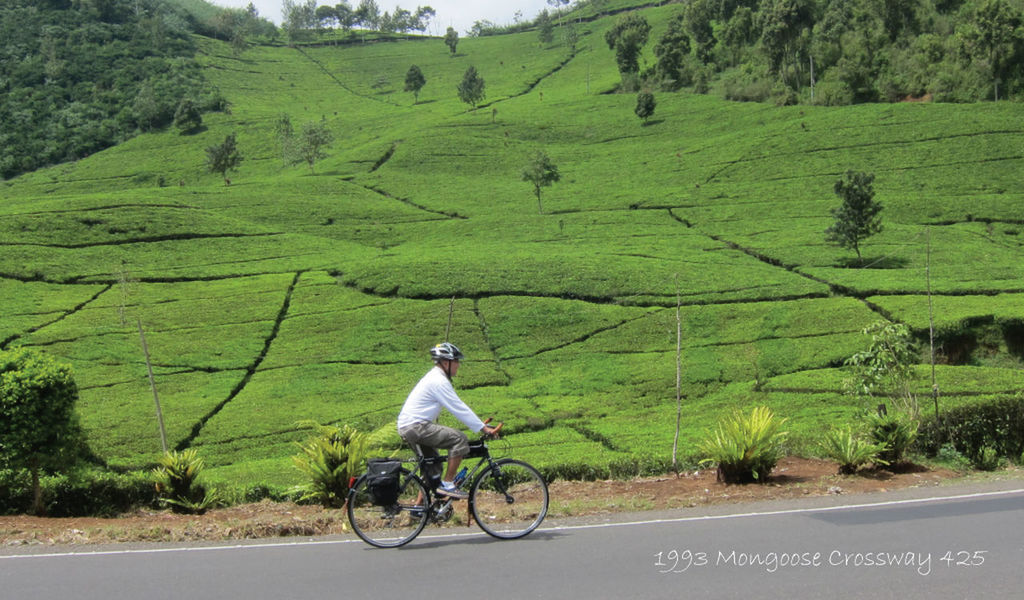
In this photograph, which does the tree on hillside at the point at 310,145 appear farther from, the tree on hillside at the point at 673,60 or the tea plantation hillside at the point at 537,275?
the tree on hillside at the point at 673,60

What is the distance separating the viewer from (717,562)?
9.14 m

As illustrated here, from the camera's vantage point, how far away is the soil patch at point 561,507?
39.2 feet

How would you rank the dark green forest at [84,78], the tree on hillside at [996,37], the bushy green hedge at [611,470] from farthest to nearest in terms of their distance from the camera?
the dark green forest at [84,78] → the tree on hillside at [996,37] → the bushy green hedge at [611,470]

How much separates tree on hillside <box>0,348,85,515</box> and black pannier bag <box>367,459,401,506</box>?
8.03 m

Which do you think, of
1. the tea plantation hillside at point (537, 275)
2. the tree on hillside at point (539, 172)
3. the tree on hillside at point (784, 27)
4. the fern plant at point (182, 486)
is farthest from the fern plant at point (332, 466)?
the tree on hillside at point (784, 27)

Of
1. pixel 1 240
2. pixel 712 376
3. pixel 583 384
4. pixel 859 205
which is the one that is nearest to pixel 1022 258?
pixel 859 205

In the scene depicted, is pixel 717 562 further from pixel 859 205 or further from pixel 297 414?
pixel 859 205

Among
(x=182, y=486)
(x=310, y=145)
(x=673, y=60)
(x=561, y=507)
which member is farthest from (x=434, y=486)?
(x=673, y=60)

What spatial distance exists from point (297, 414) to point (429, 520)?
2545 cm

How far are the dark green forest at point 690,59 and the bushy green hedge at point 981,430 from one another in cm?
8841

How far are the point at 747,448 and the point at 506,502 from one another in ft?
15.0

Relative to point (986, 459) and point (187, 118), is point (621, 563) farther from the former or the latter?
point (187, 118)

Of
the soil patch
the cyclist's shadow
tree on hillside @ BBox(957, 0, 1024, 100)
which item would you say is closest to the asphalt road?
the cyclist's shadow

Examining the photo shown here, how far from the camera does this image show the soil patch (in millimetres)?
11961
